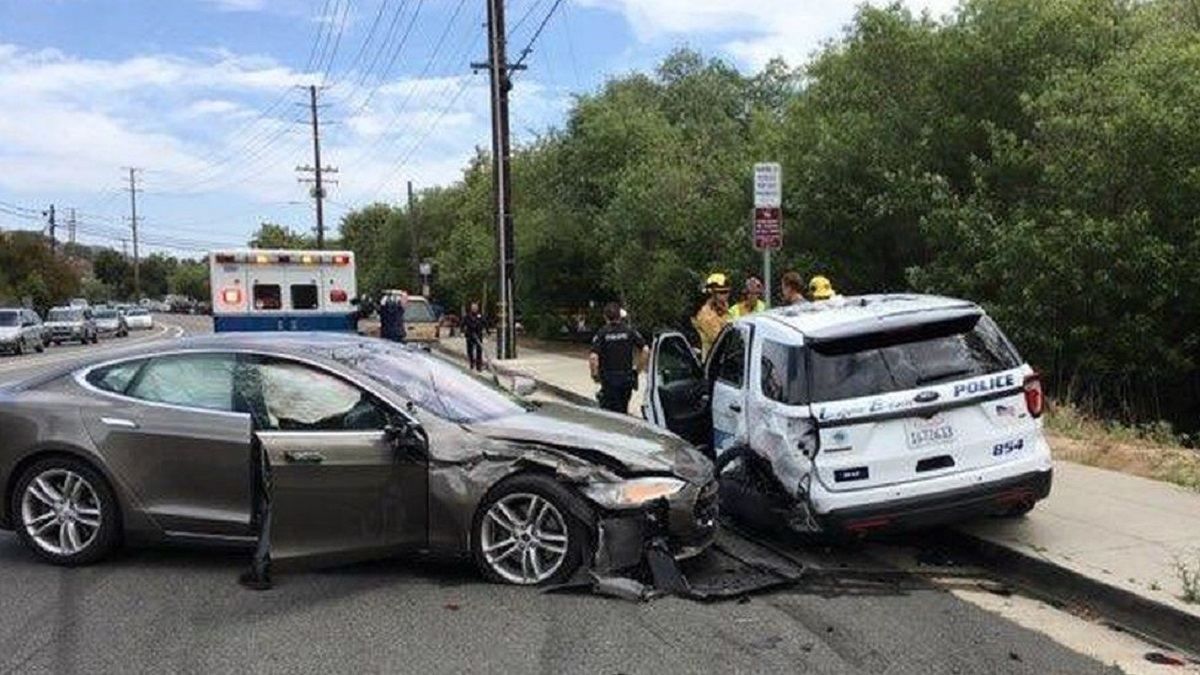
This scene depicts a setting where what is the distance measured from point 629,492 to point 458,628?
1273 millimetres

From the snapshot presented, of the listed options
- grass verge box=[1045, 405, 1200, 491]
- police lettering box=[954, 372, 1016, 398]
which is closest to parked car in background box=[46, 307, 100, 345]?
grass verge box=[1045, 405, 1200, 491]

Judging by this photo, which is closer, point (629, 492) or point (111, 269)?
point (629, 492)

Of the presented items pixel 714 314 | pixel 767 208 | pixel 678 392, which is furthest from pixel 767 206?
pixel 678 392

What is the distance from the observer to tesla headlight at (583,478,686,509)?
22.1ft

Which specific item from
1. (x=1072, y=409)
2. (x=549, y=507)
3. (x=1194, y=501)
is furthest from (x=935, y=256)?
(x=549, y=507)

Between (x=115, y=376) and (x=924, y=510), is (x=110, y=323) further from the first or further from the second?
(x=924, y=510)

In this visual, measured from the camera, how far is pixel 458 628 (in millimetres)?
6016

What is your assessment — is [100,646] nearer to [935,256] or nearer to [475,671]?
[475,671]

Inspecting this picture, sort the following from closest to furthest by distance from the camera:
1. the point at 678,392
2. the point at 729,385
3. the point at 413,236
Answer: the point at 729,385 < the point at 678,392 < the point at 413,236

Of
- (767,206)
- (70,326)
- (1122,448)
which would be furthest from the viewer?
(70,326)

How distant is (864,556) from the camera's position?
767cm

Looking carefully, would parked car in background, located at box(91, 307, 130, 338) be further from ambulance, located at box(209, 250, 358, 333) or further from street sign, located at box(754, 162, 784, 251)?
street sign, located at box(754, 162, 784, 251)

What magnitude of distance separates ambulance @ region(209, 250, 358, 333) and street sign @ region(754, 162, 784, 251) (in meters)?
11.0

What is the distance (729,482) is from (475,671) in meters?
3.07
